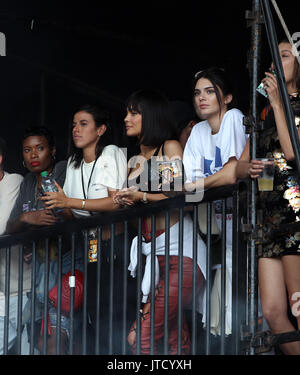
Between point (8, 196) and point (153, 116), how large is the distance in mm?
1402

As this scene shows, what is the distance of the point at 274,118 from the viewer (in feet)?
16.0

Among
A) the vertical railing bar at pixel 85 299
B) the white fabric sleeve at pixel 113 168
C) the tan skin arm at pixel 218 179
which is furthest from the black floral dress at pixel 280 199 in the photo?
the white fabric sleeve at pixel 113 168

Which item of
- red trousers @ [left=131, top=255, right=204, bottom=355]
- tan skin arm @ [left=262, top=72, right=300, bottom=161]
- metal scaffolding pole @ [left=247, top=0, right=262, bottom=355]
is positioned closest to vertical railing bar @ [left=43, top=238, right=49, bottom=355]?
red trousers @ [left=131, top=255, right=204, bottom=355]

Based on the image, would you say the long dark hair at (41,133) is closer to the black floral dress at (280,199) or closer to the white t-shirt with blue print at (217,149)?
the white t-shirt with blue print at (217,149)

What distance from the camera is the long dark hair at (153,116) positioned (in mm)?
5559

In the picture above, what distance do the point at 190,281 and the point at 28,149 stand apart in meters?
2.08

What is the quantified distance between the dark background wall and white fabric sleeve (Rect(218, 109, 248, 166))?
203 centimetres

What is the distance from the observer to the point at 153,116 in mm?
5672

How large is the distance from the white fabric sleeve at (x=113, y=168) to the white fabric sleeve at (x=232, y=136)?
845 millimetres

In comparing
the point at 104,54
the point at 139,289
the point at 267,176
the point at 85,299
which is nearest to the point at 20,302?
the point at 85,299

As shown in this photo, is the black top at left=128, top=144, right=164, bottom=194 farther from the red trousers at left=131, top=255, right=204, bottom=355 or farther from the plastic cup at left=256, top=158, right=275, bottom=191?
the plastic cup at left=256, top=158, right=275, bottom=191

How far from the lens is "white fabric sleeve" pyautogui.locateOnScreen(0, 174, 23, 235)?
242 inches

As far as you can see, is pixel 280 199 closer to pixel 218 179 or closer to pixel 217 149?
pixel 218 179
